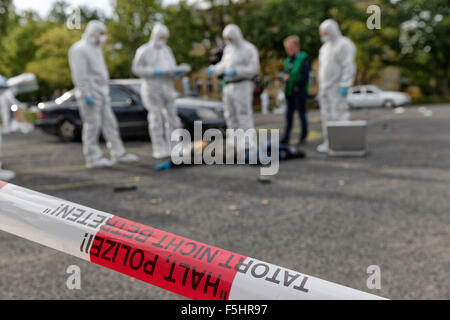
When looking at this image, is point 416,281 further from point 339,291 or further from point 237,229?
point 339,291

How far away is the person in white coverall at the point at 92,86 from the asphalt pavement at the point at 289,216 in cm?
57

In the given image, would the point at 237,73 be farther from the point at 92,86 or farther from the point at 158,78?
the point at 92,86

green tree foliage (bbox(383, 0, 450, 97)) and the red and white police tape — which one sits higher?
green tree foliage (bbox(383, 0, 450, 97))

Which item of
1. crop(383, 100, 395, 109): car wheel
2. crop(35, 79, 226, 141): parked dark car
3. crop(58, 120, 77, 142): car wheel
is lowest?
crop(383, 100, 395, 109): car wheel

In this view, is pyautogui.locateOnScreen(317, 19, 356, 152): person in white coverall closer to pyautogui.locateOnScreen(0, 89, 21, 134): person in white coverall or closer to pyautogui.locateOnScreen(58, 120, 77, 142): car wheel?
pyautogui.locateOnScreen(58, 120, 77, 142): car wheel

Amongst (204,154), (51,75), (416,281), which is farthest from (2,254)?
(51,75)

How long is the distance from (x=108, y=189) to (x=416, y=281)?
3.93 metres

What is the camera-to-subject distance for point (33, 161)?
28.0ft

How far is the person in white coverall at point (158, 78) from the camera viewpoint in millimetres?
7773

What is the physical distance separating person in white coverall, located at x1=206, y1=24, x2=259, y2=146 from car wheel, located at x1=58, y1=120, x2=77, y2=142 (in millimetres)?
5053

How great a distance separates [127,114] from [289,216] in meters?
7.60

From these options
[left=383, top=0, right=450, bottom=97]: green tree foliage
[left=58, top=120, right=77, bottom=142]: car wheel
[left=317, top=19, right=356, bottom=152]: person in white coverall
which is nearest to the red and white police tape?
[left=317, top=19, right=356, bottom=152]: person in white coverall

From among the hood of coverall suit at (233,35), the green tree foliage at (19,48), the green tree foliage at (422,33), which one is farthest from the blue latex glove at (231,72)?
the green tree foliage at (19,48)

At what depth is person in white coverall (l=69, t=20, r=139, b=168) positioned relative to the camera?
6867 mm
